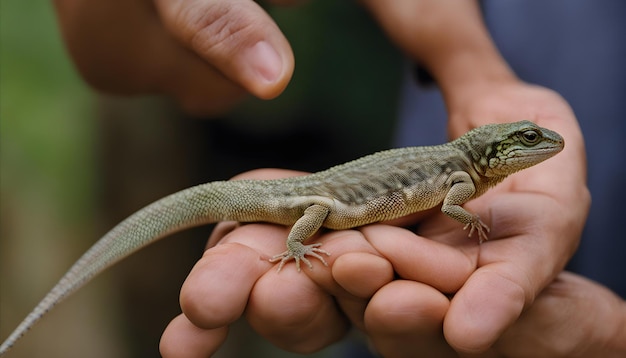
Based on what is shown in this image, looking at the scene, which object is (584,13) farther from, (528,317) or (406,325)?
(406,325)

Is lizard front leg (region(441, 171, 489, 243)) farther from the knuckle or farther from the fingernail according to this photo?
the knuckle

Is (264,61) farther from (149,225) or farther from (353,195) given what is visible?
(149,225)

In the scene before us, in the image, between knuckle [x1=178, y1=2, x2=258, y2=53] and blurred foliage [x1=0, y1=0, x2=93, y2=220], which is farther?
blurred foliage [x1=0, y1=0, x2=93, y2=220]

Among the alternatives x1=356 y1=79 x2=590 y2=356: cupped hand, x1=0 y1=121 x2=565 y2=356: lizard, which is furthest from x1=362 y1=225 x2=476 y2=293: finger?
x1=0 y1=121 x2=565 y2=356: lizard

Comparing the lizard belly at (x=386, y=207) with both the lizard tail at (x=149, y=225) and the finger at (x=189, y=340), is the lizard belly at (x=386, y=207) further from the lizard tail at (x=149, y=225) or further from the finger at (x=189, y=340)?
the finger at (x=189, y=340)

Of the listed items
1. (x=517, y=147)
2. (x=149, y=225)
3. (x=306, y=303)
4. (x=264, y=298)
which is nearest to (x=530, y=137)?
(x=517, y=147)

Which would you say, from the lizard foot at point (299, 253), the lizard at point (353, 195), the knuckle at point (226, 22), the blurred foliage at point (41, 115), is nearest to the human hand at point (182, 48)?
the knuckle at point (226, 22)
